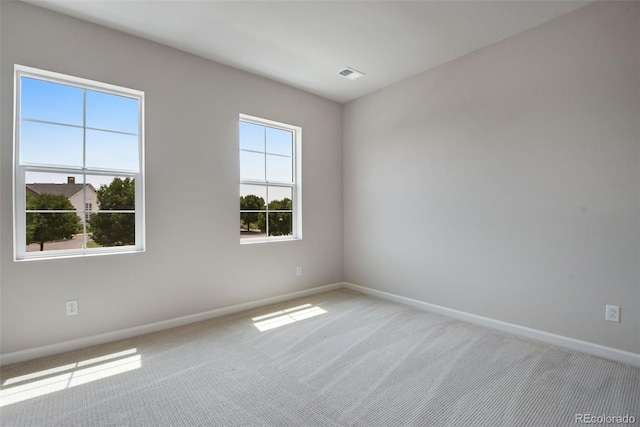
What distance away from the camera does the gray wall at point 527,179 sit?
7.77ft

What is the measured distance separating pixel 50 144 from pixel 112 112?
0.56 meters

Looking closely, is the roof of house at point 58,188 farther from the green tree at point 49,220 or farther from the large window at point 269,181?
the large window at point 269,181

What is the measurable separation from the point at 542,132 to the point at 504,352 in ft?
6.36

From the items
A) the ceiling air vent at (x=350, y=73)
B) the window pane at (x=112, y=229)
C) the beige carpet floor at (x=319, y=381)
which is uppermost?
the ceiling air vent at (x=350, y=73)

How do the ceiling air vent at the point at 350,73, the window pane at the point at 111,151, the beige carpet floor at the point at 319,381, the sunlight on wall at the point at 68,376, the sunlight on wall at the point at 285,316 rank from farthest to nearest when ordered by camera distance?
the ceiling air vent at the point at 350,73 < the sunlight on wall at the point at 285,316 < the window pane at the point at 111,151 < the sunlight on wall at the point at 68,376 < the beige carpet floor at the point at 319,381

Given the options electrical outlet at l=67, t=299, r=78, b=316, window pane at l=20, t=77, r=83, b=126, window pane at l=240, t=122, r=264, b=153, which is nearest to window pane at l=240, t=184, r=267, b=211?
window pane at l=240, t=122, r=264, b=153

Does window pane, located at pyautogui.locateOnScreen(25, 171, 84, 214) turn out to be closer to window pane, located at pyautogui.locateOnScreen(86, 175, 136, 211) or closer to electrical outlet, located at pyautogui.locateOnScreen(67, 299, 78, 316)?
window pane, located at pyautogui.locateOnScreen(86, 175, 136, 211)

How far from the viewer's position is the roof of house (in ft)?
8.17

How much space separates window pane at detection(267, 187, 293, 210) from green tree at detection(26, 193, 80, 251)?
1988 mm

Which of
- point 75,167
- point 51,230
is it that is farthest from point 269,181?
point 51,230

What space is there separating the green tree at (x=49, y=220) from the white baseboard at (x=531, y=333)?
11.4 ft

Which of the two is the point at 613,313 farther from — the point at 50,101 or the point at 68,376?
the point at 50,101

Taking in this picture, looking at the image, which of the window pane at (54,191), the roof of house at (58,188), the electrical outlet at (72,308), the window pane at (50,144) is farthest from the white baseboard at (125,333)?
the window pane at (50,144)

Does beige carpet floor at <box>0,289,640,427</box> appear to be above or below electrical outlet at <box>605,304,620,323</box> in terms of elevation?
below
